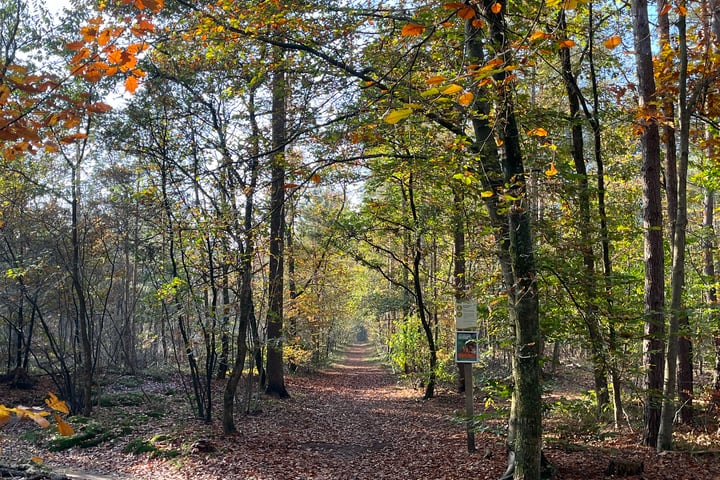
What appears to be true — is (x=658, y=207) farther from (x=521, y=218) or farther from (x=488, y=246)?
(x=521, y=218)

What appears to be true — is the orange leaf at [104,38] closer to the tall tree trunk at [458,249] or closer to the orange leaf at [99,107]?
the orange leaf at [99,107]

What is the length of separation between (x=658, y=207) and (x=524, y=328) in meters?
5.18

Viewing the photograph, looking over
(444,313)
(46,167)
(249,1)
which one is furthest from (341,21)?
(444,313)

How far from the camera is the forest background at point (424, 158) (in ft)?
13.3

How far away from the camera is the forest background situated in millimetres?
4043

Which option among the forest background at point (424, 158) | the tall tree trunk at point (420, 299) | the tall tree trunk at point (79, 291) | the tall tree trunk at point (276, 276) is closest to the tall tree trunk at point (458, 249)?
the forest background at point (424, 158)

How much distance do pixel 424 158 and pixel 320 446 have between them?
240 inches

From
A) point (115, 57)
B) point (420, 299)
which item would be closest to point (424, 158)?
point (115, 57)

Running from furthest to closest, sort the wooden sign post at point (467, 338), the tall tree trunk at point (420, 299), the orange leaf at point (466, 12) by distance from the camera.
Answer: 1. the tall tree trunk at point (420, 299)
2. the wooden sign post at point (467, 338)
3. the orange leaf at point (466, 12)

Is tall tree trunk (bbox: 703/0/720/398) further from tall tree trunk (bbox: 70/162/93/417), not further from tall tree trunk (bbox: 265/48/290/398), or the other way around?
tall tree trunk (bbox: 70/162/93/417)

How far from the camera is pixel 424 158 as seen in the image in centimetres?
656

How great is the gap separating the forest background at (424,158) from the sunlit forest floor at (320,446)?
70cm

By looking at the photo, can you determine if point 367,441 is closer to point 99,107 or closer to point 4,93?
point 99,107

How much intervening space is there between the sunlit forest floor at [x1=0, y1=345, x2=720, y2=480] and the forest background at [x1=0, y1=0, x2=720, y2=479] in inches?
27.6
